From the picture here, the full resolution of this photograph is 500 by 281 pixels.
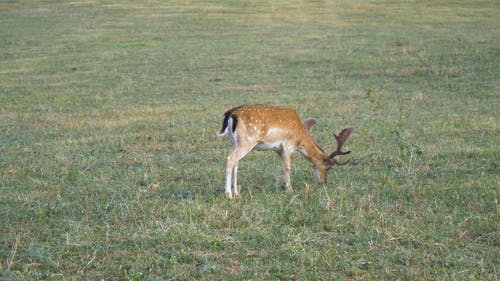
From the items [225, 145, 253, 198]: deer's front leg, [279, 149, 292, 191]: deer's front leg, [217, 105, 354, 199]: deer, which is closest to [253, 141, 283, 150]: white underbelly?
[217, 105, 354, 199]: deer

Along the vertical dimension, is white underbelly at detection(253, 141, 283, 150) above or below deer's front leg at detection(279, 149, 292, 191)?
above

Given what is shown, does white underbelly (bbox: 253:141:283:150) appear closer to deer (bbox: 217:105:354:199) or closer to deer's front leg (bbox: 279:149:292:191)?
deer (bbox: 217:105:354:199)

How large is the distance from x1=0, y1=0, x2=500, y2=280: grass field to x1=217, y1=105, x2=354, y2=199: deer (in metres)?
0.32

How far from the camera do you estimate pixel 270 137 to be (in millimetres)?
8805

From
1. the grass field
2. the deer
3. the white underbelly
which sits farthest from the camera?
the white underbelly

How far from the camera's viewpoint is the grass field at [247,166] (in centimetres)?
625

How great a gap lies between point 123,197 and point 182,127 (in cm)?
476

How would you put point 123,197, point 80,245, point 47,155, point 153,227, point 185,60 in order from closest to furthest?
point 80,245 → point 153,227 → point 123,197 → point 47,155 → point 185,60

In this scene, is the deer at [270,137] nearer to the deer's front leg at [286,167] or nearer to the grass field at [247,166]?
the deer's front leg at [286,167]

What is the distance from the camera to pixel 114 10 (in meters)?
40.4

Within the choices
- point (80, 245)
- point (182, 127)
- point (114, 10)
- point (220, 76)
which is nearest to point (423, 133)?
point (182, 127)

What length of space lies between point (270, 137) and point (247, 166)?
1.40 meters

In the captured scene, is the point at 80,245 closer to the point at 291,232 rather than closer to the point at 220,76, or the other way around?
the point at 291,232

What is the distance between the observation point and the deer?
845 centimetres
